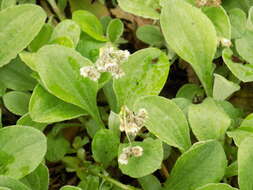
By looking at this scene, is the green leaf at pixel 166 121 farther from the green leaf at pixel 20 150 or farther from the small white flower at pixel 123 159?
→ the green leaf at pixel 20 150

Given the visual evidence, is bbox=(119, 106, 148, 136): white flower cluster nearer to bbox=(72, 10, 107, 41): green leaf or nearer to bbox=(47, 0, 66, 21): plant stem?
bbox=(72, 10, 107, 41): green leaf

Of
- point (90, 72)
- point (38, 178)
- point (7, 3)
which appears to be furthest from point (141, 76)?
point (7, 3)

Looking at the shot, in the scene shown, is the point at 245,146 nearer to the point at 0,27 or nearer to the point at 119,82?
the point at 119,82

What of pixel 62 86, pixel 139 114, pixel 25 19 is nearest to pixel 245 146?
pixel 139 114

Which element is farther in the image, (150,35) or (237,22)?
(150,35)

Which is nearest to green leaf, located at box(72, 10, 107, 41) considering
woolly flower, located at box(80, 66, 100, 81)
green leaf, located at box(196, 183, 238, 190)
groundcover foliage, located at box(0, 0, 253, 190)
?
groundcover foliage, located at box(0, 0, 253, 190)

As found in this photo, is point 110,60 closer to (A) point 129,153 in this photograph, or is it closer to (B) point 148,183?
(A) point 129,153

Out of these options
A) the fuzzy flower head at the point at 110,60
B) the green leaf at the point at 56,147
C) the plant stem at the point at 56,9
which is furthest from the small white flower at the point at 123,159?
the plant stem at the point at 56,9
